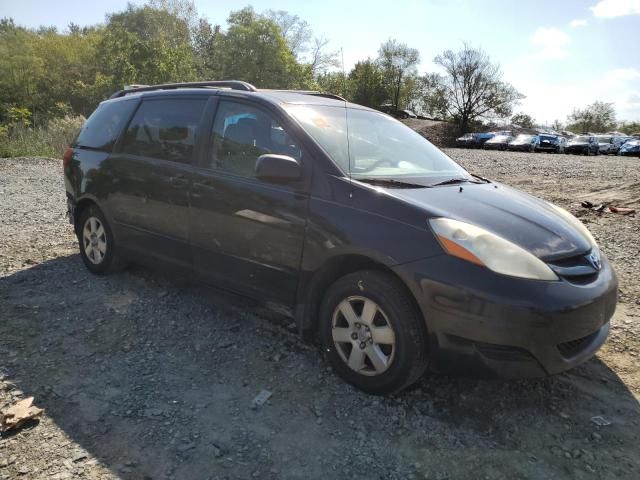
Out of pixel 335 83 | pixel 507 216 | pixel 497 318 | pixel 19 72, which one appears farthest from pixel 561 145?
pixel 19 72

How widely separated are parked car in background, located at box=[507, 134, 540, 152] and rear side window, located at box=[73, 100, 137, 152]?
111 feet

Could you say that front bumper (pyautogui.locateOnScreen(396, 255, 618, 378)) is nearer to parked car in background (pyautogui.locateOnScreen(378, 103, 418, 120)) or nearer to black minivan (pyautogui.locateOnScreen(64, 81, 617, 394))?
black minivan (pyautogui.locateOnScreen(64, 81, 617, 394))

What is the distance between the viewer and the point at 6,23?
4738 centimetres

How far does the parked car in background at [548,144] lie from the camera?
33125mm

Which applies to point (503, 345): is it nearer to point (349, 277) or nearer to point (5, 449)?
point (349, 277)

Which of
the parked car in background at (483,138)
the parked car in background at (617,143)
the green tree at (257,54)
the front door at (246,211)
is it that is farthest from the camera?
the green tree at (257,54)

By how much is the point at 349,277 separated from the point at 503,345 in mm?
914

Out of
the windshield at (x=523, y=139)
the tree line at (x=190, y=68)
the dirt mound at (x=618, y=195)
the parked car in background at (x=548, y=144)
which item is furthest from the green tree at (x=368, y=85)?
the dirt mound at (x=618, y=195)

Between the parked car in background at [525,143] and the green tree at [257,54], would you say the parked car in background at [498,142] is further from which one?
the green tree at [257,54]

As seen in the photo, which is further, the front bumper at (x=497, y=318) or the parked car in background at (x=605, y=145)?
the parked car in background at (x=605, y=145)

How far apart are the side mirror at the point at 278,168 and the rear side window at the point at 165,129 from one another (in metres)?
0.99

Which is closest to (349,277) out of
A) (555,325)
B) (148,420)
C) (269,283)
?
(269,283)

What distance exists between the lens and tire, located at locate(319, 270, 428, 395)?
2.65 meters

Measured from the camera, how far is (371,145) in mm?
3504
